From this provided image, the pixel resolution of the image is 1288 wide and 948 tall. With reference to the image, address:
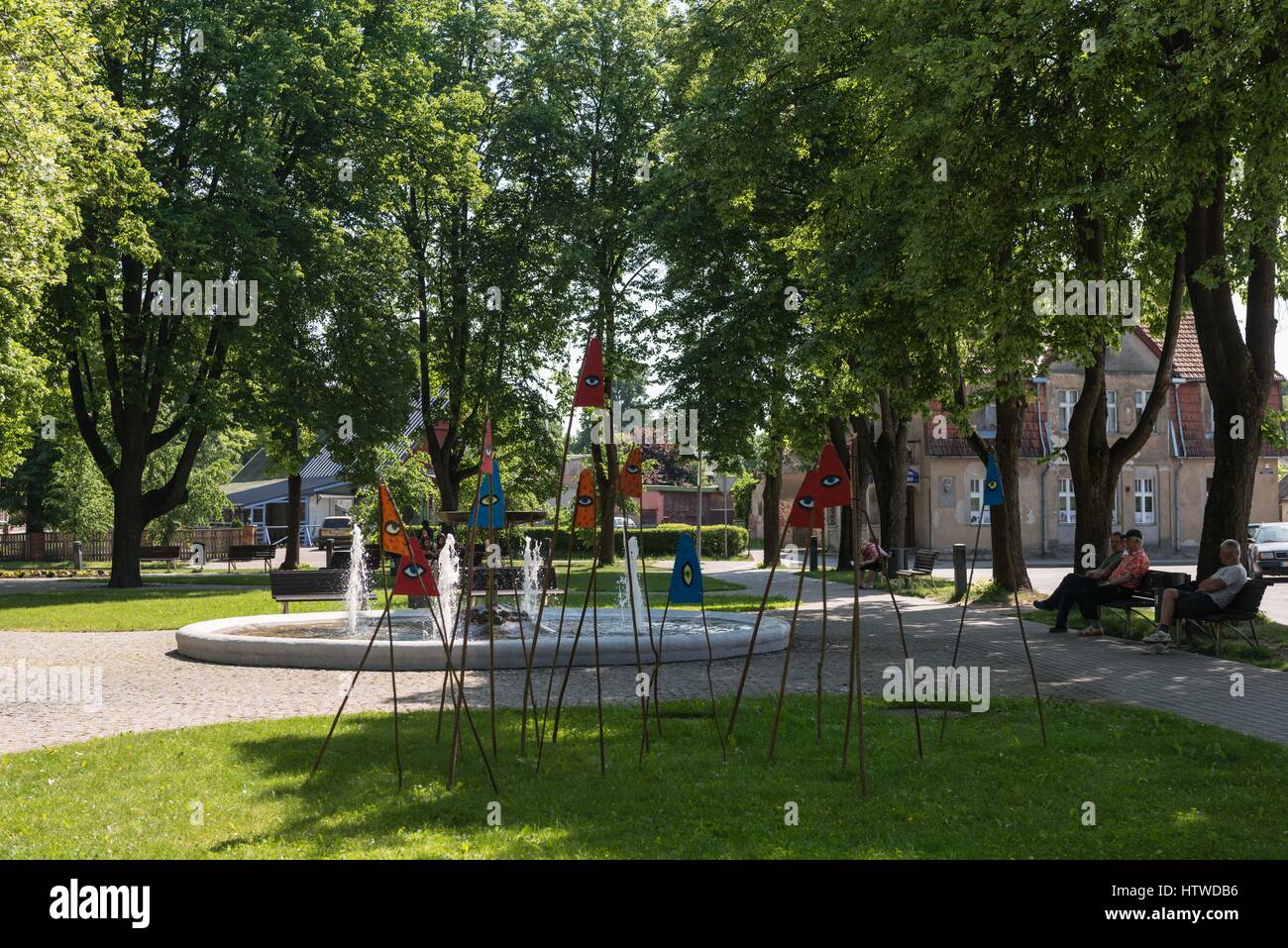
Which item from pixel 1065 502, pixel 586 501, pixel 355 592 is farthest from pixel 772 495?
pixel 586 501

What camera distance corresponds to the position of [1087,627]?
17.3 meters

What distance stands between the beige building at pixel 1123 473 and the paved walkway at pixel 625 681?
3388 centimetres

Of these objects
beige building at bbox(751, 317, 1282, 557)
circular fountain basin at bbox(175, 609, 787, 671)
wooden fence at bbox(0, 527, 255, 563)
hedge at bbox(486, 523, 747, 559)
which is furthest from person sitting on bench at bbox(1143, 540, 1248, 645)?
wooden fence at bbox(0, 527, 255, 563)

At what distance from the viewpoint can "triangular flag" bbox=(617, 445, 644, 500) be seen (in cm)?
977

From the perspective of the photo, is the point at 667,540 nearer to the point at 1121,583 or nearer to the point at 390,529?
the point at 1121,583

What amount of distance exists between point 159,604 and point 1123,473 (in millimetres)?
41512

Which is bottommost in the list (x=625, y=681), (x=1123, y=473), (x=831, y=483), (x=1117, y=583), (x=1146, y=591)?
(x=625, y=681)

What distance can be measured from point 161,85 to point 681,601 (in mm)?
24617

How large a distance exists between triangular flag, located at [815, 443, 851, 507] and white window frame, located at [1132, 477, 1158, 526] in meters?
49.0

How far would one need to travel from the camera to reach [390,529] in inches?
332

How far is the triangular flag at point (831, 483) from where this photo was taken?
26.5ft

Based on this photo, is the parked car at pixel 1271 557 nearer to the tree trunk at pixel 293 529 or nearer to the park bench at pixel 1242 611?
the park bench at pixel 1242 611

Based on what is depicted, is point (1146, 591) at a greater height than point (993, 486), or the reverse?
point (993, 486)
